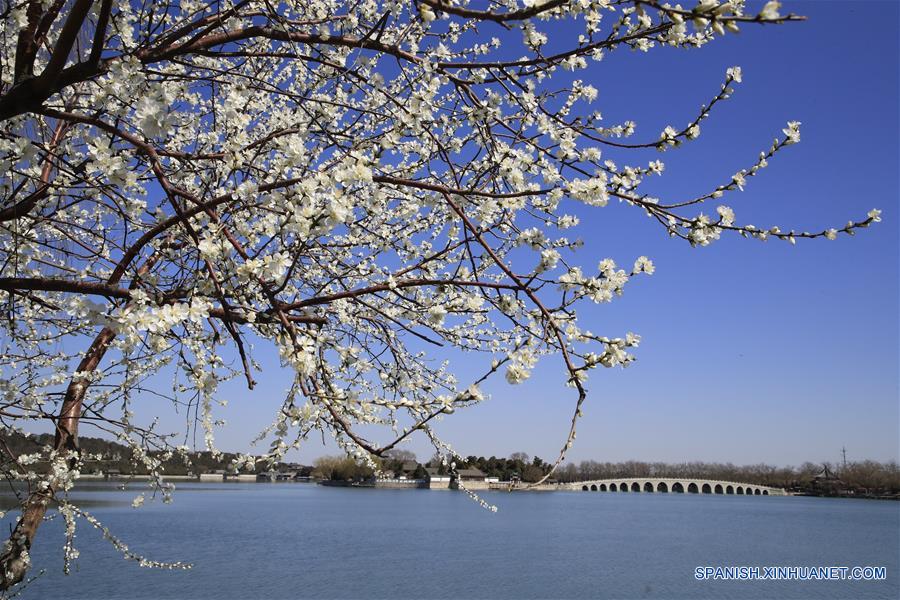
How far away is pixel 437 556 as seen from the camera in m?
26.9

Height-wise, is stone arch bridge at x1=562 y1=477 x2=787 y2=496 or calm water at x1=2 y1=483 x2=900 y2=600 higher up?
calm water at x1=2 y1=483 x2=900 y2=600

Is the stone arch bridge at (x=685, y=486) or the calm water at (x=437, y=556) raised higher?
the calm water at (x=437, y=556)

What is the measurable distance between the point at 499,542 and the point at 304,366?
108ft

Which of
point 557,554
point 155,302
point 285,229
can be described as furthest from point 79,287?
point 557,554

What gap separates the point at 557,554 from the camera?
29031 millimetres

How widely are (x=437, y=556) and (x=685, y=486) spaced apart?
109m

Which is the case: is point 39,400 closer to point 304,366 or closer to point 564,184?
point 304,366

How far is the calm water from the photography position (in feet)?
63.9

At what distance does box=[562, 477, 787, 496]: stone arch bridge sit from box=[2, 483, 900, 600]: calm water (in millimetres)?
74405

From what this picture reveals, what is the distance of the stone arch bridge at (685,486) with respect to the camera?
11976cm

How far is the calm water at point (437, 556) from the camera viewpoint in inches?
766

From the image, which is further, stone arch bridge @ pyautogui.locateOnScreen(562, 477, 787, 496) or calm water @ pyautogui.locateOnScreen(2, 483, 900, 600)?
stone arch bridge @ pyautogui.locateOnScreen(562, 477, 787, 496)

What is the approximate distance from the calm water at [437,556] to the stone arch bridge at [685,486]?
74405mm

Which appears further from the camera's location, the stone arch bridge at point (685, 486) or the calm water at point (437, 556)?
the stone arch bridge at point (685, 486)
